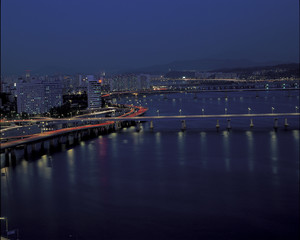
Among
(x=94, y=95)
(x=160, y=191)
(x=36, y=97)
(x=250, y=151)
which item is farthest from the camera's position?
(x=94, y=95)

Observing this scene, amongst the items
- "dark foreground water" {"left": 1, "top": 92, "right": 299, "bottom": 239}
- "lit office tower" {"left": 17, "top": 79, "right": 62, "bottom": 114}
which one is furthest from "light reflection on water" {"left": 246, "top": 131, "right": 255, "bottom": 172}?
"lit office tower" {"left": 17, "top": 79, "right": 62, "bottom": 114}

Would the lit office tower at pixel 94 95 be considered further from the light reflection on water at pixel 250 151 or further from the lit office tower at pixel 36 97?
the light reflection on water at pixel 250 151

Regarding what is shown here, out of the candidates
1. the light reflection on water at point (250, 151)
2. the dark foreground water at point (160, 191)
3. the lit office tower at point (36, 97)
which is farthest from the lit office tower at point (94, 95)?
the light reflection on water at point (250, 151)

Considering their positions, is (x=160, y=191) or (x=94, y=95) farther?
(x=94, y=95)

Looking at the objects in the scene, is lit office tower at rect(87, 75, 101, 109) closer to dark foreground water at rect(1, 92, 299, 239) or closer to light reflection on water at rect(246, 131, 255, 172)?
dark foreground water at rect(1, 92, 299, 239)

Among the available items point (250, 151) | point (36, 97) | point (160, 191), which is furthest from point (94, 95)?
point (160, 191)

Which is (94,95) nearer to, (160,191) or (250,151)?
(250,151)

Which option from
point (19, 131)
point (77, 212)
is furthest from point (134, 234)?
point (19, 131)
